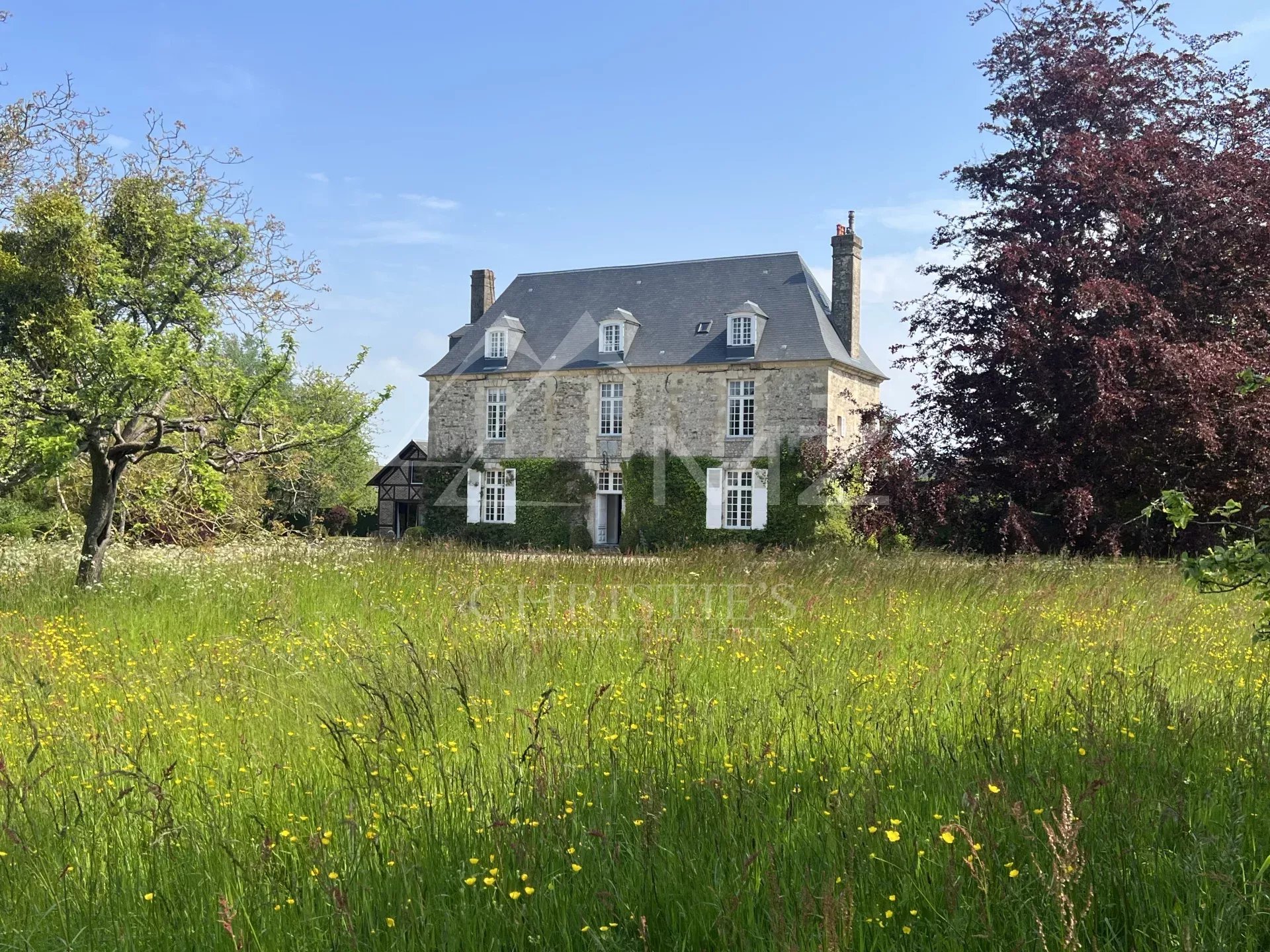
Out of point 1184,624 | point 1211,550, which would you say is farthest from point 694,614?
point 1211,550

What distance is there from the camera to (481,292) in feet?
114

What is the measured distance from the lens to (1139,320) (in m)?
16.2

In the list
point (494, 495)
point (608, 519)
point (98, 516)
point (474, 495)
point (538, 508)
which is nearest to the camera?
point (98, 516)

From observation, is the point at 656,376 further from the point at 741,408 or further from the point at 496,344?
the point at 496,344

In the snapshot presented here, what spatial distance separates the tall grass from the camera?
2.61 m

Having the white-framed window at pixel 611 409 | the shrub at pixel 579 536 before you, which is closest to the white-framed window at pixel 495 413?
the white-framed window at pixel 611 409

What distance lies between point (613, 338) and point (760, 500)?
681 cm

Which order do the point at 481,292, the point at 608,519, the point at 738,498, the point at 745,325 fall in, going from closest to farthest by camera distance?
the point at 738,498 < the point at 745,325 < the point at 608,519 < the point at 481,292

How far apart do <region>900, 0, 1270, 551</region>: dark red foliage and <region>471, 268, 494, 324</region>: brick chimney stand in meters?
19.4

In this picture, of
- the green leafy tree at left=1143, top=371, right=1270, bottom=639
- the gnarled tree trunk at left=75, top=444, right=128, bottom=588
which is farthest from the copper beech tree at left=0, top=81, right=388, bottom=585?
the green leafy tree at left=1143, top=371, right=1270, bottom=639

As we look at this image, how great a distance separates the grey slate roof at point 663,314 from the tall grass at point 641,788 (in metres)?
21.1

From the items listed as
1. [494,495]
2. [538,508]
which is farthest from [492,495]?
[538,508]

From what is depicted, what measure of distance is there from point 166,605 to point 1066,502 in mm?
13127

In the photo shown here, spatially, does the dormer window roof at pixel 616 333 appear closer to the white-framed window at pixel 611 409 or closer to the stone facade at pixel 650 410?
the stone facade at pixel 650 410
